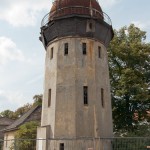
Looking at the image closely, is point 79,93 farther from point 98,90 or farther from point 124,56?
point 124,56

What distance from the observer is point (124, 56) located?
28109 millimetres

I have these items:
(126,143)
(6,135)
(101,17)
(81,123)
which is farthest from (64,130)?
(6,135)

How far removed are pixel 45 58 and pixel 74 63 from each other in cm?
372

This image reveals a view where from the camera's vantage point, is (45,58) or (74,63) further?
(45,58)

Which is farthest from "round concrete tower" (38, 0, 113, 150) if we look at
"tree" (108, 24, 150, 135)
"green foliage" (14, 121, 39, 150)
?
"tree" (108, 24, 150, 135)

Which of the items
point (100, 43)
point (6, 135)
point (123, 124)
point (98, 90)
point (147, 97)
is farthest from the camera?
point (6, 135)

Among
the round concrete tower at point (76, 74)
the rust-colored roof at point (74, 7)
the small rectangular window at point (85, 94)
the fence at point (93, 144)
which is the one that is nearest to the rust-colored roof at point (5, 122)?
the round concrete tower at point (76, 74)

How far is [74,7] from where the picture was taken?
22109 millimetres

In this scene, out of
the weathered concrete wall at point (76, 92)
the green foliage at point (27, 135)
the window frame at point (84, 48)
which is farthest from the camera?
the green foliage at point (27, 135)

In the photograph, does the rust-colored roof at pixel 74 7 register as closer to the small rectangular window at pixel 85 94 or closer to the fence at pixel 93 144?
the small rectangular window at pixel 85 94

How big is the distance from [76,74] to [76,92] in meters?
1.42

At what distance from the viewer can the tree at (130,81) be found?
→ 87.4ft

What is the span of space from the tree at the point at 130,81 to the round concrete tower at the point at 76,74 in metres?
5.65

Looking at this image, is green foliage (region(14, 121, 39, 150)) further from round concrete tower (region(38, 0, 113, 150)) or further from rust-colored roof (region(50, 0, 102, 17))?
rust-colored roof (region(50, 0, 102, 17))
